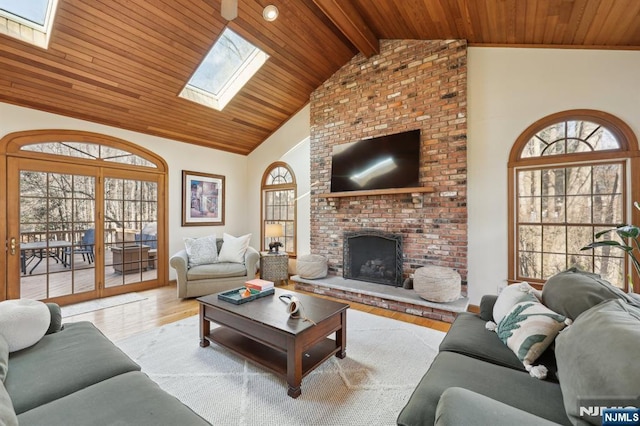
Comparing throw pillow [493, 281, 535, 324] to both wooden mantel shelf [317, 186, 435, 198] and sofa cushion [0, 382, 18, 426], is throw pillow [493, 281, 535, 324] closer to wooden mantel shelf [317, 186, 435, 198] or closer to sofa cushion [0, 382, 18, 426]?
wooden mantel shelf [317, 186, 435, 198]

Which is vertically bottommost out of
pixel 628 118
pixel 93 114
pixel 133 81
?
pixel 628 118

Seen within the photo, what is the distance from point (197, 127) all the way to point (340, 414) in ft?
15.9

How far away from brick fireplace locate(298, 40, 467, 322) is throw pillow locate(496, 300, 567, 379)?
2.07m

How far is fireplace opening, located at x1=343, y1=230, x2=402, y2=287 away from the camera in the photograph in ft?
13.9

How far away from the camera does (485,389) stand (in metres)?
1.33

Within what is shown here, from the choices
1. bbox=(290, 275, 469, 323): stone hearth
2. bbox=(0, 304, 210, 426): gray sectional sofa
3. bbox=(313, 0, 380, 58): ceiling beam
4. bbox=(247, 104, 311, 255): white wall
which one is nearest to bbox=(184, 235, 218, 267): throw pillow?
bbox=(290, 275, 469, 323): stone hearth

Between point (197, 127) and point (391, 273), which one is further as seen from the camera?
point (197, 127)

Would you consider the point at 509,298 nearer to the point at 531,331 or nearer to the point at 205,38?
the point at 531,331

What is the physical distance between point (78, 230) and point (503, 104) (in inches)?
234

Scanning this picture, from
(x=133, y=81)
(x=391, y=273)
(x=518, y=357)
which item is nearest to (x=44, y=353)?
(x=518, y=357)

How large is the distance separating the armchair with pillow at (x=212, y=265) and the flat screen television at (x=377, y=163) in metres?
1.85

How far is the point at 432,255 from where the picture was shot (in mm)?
3957

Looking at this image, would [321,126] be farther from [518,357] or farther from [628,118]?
[518,357]

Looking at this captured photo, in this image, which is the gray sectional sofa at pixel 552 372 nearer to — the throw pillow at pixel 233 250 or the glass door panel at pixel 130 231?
the throw pillow at pixel 233 250
